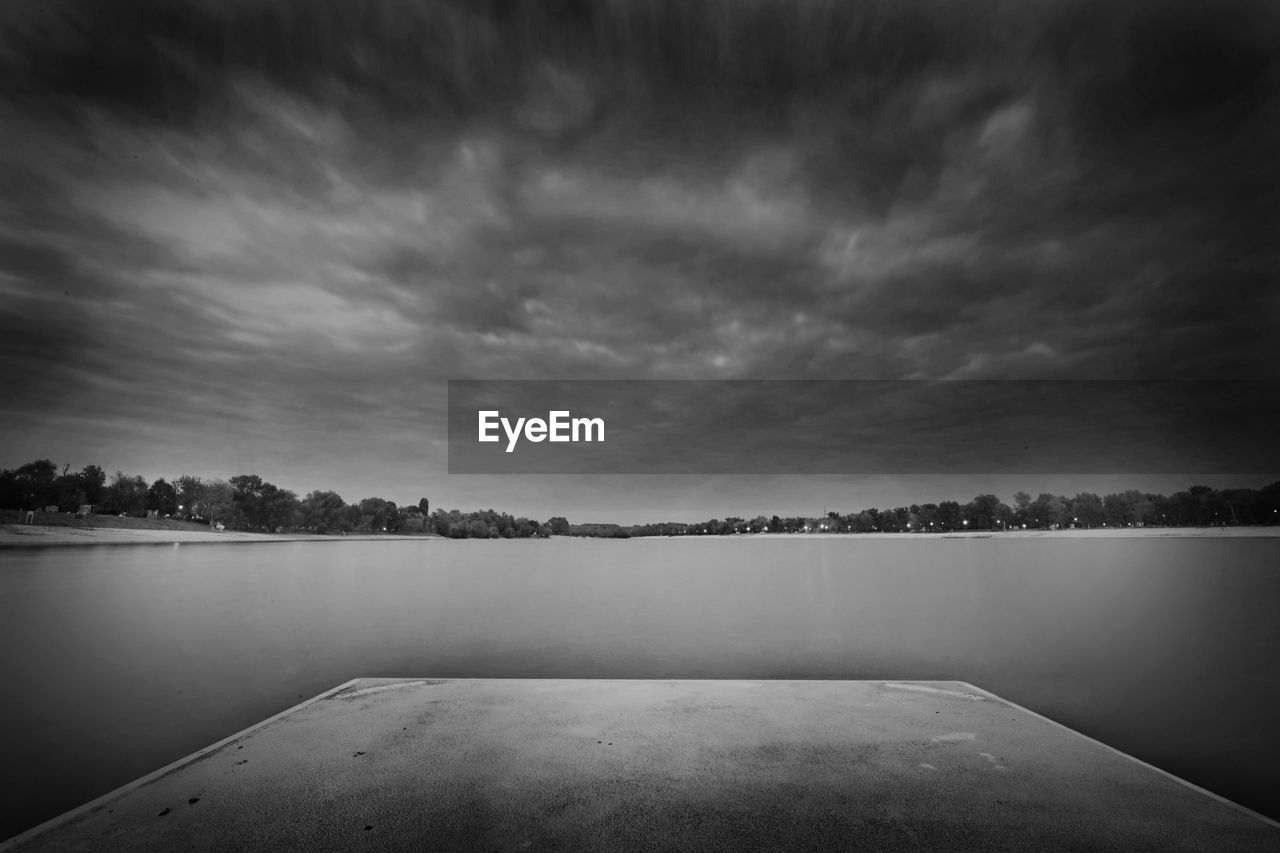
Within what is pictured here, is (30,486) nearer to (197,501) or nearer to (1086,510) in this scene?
(197,501)

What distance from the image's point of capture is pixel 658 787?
14.8 feet

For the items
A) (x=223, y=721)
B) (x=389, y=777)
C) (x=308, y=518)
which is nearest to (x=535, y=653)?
(x=223, y=721)

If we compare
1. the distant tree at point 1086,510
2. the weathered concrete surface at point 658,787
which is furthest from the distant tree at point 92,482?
the distant tree at point 1086,510

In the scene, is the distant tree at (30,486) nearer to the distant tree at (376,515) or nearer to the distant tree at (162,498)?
the distant tree at (162,498)

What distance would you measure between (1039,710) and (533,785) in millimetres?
9219

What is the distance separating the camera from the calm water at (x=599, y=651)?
315 inches

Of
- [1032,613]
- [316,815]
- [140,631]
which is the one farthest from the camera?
[1032,613]

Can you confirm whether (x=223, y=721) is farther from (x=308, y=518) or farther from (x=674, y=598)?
(x=308, y=518)

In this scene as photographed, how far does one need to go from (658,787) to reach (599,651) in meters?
A: 9.80

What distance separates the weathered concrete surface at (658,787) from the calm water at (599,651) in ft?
9.76

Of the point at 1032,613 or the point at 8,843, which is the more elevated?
the point at 8,843

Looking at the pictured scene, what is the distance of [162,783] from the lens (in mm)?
4621

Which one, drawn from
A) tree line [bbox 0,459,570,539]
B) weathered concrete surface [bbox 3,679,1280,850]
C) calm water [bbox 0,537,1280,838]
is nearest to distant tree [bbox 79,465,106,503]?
tree line [bbox 0,459,570,539]

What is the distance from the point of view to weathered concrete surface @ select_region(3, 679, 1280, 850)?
3740mm
